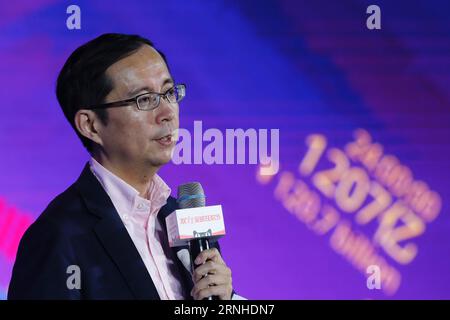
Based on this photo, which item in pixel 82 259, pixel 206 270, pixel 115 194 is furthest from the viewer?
pixel 115 194

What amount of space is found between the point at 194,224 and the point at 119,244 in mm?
224

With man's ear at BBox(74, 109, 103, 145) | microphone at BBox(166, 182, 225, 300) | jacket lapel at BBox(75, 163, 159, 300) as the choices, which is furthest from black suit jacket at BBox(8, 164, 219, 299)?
man's ear at BBox(74, 109, 103, 145)

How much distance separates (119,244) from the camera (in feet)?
5.86

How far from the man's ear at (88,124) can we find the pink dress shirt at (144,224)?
8cm

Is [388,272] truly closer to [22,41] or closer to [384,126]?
[384,126]

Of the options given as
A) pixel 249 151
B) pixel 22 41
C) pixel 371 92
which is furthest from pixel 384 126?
pixel 22 41

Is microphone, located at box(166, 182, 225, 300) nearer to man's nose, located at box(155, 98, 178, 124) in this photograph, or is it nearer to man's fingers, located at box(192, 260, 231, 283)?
man's fingers, located at box(192, 260, 231, 283)

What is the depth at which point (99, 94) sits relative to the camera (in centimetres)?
194

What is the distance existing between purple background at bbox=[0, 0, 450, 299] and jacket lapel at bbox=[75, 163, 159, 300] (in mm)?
825

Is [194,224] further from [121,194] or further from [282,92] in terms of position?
[282,92]

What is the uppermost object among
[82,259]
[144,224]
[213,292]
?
[144,224]

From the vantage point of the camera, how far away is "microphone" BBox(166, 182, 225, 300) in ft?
5.57

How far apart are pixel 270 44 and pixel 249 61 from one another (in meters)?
0.11

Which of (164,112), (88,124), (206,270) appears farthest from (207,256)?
(88,124)
